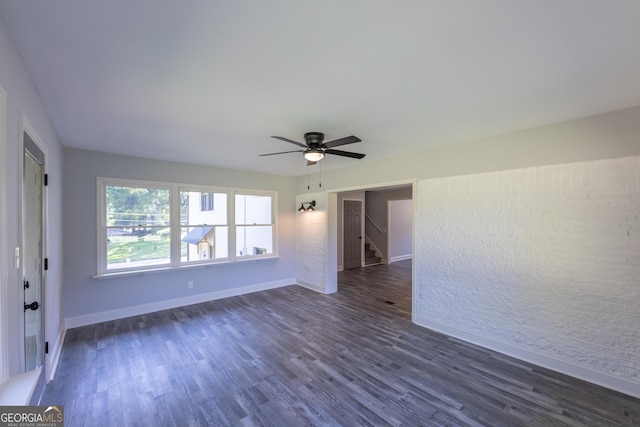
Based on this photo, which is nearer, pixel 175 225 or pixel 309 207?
pixel 175 225

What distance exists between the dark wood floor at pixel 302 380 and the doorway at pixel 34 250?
1.60 ft

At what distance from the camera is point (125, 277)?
4137mm

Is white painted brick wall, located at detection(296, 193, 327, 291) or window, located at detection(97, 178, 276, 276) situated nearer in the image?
window, located at detection(97, 178, 276, 276)

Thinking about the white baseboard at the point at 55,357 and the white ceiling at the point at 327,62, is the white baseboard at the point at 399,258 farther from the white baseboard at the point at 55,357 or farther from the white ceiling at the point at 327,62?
the white baseboard at the point at 55,357

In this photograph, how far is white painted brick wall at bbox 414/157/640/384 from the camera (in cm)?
241

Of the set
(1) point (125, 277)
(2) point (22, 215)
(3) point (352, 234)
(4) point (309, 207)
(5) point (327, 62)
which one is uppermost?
(5) point (327, 62)

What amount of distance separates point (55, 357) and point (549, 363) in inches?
206

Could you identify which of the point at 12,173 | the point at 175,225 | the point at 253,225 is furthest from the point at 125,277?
the point at 12,173

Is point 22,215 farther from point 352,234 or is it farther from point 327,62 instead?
point 352,234

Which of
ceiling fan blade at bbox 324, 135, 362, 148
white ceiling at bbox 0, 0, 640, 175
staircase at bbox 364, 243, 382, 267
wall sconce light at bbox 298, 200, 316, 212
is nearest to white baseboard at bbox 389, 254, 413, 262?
staircase at bbox 364, 243, 382, 267

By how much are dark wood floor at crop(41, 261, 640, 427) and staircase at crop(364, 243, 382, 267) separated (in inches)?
186

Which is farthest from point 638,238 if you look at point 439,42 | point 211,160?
point 211,160

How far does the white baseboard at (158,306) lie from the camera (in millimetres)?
3811

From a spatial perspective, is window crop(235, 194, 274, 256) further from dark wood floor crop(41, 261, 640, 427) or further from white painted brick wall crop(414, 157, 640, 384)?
white painted brick wall crop(414, 157, 640, 384)
